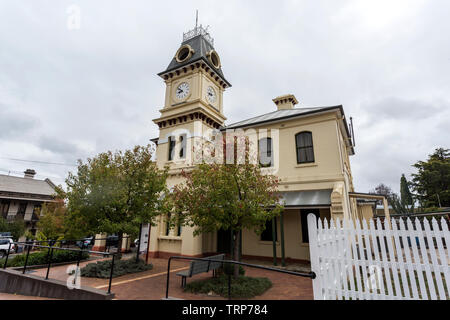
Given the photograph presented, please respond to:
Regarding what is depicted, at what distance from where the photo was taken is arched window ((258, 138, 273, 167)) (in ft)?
44.5

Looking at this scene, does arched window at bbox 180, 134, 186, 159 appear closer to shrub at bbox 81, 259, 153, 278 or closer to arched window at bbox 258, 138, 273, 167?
arched window at bbox 258, 138, 273, 167

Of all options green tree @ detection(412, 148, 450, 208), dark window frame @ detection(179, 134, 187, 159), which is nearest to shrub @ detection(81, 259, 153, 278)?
dark window frame @ detection(179, 134, 187, 159)

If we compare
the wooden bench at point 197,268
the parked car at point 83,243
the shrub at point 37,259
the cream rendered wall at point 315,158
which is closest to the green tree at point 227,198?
the wooden bench at point 197,268

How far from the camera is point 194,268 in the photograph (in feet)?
23.3

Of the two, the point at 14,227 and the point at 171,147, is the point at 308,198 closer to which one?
the point at 171,147

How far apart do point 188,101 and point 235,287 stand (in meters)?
13.1

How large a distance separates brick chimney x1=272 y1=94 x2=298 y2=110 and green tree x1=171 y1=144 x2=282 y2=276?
35.1 feet

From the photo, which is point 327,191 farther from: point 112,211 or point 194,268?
point 112,211

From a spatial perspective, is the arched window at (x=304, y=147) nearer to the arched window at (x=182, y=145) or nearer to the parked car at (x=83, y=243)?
the arched window at (x=182, y=145)

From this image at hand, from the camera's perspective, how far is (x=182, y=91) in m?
17.9

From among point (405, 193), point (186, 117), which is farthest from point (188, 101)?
point (405, 193)

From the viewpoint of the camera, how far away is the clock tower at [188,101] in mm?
16344

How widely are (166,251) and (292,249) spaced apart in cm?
752

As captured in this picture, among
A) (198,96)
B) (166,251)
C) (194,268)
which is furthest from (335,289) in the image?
(198,96)
